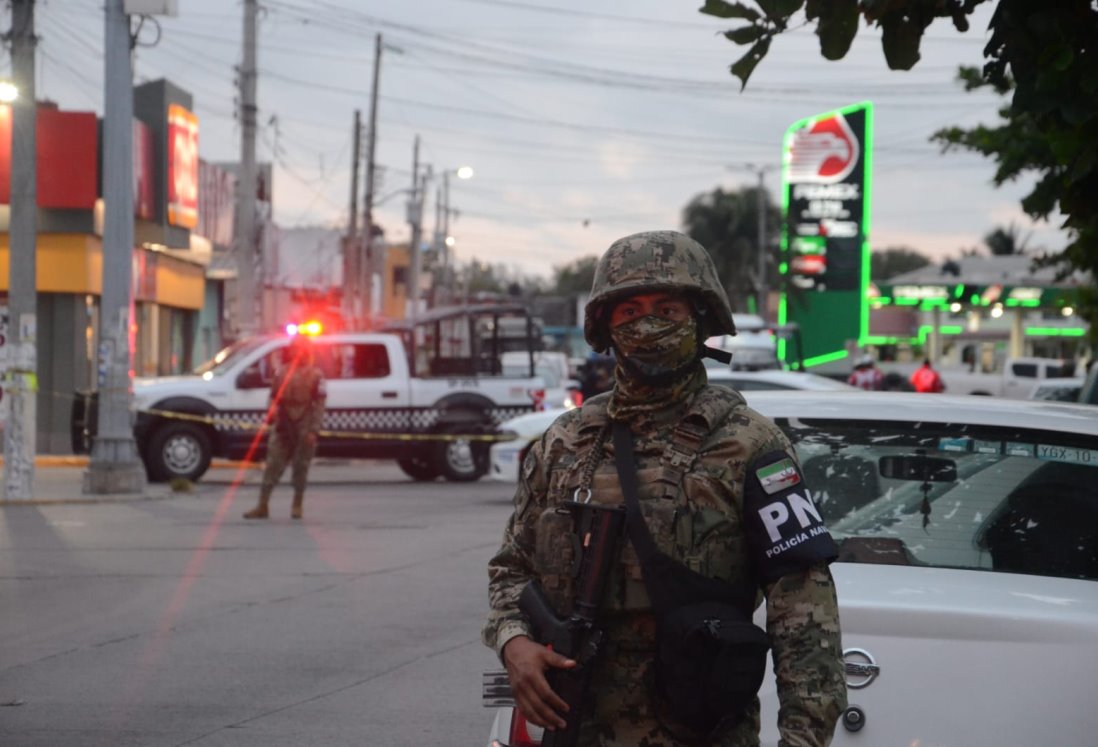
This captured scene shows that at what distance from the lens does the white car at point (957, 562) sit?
395 cm

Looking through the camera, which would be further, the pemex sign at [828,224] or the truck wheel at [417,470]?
the pemex sign at [828,224]

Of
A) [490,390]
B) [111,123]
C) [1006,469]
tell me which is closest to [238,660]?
[1006,469]

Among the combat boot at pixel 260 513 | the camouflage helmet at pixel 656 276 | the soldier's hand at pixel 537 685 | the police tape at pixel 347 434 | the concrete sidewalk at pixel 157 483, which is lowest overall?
the concrete sidewalk at pixel 157 483

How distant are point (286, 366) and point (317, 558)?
3816mm

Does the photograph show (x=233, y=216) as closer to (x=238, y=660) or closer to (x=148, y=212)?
(x=148, y=212)

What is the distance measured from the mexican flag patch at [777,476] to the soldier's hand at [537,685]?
1.61 feet

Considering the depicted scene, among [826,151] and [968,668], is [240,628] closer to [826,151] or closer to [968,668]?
[968,668]

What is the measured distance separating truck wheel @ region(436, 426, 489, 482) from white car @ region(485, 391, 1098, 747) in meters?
18.4

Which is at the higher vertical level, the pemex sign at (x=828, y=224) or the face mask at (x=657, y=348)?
the pemex sign at (x=828, y=224)

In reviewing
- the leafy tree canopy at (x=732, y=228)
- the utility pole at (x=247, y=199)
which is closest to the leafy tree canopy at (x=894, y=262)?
the leafy tree canopy at (x=732, y=228)

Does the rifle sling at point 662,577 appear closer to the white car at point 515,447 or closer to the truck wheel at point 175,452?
the white car at point 515,447

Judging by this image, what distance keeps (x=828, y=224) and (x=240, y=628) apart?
5125cm

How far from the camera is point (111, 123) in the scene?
19.4 m

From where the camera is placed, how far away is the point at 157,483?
22.5 meters
